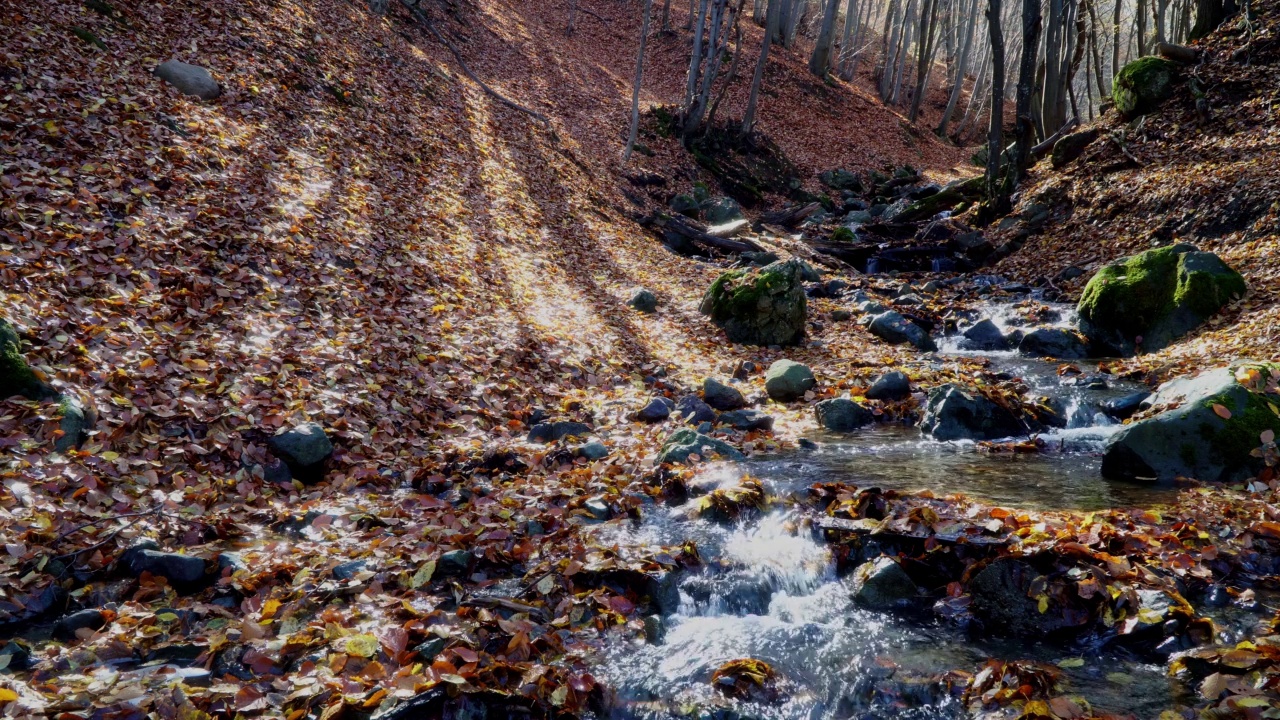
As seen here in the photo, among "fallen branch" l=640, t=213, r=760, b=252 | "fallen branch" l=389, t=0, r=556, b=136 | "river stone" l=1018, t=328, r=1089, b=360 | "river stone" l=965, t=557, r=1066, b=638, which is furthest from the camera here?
"fallen branch" l=389, t=0, r=556, b=136

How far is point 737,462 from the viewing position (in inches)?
246

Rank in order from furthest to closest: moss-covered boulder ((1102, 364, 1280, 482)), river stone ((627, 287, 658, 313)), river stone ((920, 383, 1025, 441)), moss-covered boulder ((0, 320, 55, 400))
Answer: river stone ((627, 287, 658, 313))
river stone ((920, 383, 1025, 441))
moss-covered boulder ((1102, 364, 1280, 482))
moss-covered boulder ((0, 320, 55, 400))

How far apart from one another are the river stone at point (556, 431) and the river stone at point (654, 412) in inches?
29.4

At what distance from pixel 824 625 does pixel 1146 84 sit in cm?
1494

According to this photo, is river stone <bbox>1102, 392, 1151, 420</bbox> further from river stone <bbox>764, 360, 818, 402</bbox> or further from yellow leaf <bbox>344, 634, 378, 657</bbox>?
yellow leaf <bbox>344, 634, 378, 657</bbox>

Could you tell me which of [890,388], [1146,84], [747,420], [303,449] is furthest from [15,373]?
[1146,84]

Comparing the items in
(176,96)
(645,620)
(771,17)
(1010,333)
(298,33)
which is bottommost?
(645,620)

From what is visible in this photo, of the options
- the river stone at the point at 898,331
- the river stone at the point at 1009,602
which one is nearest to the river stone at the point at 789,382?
the river stone at the point at 898,331

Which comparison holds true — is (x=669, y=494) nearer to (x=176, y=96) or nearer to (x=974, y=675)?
(x=974, y=675)

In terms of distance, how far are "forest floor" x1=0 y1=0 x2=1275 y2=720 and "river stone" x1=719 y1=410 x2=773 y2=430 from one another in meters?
0.45

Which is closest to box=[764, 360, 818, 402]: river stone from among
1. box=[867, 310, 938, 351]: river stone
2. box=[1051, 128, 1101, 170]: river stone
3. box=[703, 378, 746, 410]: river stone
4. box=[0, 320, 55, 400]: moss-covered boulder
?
box=[703, 378, 746, 410]: river stone

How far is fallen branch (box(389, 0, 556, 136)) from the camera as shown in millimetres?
17156

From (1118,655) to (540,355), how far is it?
6.45 metres

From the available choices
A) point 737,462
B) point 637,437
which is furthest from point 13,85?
point 737,462
